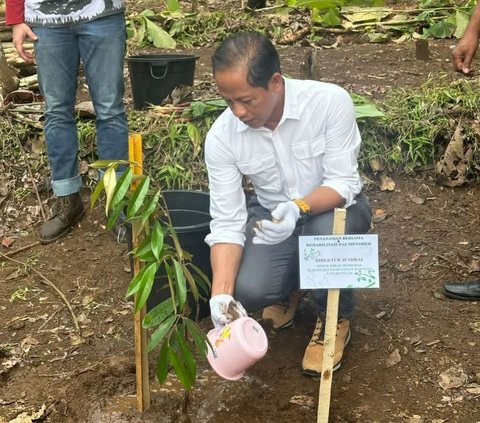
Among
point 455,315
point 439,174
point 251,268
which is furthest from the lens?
point 439,174

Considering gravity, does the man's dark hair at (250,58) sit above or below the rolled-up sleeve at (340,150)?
above

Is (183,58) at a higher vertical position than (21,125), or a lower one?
higher

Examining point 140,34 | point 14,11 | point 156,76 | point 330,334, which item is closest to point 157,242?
point 330,334

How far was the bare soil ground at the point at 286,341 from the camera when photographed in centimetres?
245

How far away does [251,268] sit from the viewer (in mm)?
2553

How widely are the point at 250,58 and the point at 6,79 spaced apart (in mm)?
→ 2817

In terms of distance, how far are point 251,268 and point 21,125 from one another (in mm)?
2416

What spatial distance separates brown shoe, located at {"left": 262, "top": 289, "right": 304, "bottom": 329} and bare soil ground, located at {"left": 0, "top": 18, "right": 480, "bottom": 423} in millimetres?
40

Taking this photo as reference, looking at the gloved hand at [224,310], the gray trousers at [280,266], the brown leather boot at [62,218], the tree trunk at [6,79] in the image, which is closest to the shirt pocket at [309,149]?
the gray trousers at [280,266]

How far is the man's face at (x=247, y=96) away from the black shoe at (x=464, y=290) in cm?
119

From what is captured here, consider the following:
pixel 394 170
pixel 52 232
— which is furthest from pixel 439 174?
pixel 52 232

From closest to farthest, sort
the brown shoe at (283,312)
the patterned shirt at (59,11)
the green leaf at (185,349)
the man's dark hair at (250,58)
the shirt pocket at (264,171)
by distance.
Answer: the green leaf at (185,349), the man's dark hair at (250,58), the shirt pocket at (264,171), the brown shoe at (283,312), the patterned shirt at (59,11)

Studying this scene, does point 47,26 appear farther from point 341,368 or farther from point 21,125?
point 341,368

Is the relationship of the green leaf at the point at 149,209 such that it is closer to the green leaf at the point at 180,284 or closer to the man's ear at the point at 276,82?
the green leaf at the point at 180,284
